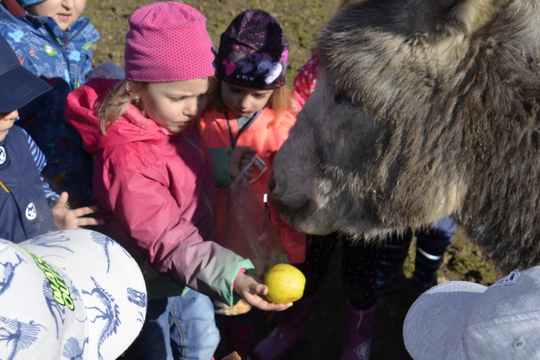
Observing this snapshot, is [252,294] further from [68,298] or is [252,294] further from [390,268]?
[390,268]

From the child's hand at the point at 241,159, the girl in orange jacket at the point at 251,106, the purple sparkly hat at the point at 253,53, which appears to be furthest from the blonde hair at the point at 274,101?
the child's hand at the point at 241,159

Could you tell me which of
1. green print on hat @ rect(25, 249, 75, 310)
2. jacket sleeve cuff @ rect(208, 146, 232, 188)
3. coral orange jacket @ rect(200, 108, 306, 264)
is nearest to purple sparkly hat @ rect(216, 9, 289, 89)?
coral orange jacket @ rect(200, 108, 306, 264)

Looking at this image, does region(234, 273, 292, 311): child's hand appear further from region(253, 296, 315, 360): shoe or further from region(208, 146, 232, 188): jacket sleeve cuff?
region(253, 296, 315, 360): shoe

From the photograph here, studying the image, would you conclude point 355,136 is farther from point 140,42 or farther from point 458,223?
point 140,42

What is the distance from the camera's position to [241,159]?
2.71 meters

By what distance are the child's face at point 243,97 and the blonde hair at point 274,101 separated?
0.06 metres

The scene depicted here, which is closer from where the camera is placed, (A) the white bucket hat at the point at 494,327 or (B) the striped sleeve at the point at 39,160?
(A) the white bucket hat at the point at 494,327

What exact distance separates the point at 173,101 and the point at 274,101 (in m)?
0.72

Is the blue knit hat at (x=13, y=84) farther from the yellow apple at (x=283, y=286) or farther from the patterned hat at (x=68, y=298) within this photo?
the yellow apple at (x=283, y=286)

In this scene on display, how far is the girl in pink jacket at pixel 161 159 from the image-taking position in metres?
2.16

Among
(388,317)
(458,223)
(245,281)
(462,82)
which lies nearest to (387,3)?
(462,82)

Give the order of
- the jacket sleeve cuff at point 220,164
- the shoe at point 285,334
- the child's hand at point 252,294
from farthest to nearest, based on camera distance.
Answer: the shoe at point 285,334
the jacket sleeve cuff at point 220,164
the child's hand at point 252,294

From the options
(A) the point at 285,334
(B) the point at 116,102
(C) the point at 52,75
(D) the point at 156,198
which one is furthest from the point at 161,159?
(A) the point at 285,334

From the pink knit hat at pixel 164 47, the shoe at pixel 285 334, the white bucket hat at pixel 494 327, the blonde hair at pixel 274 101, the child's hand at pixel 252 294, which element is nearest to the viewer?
the white bucket hat at pixel 494 327
